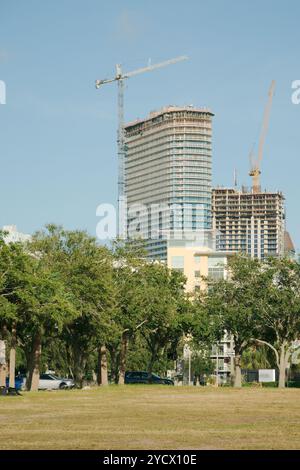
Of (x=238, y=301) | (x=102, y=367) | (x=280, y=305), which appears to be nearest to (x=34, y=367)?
(x=102, y=367)

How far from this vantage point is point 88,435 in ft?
90.6

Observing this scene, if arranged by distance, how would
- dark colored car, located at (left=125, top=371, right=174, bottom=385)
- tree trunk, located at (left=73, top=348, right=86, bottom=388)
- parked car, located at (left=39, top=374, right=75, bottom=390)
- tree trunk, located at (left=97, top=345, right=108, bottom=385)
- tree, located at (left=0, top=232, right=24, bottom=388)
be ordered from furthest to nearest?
dark colored car, located at (left=125, top=371, right=174, bottom=385) < parked car, located at (left=39, top=374, right=75, bottom=390) < tree trunk, located at (left=97, top=345, right=108, bottom=385) < tree trunk, located at (left=73, top=348, right=86, bottom=388) < tree, located at (left=0, top=232, right=24, bottom=388)

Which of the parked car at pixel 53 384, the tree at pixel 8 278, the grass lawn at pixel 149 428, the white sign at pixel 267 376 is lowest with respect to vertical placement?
the grass lawn at pixel 149 428

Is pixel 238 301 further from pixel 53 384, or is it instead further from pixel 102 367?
pixel 53 384

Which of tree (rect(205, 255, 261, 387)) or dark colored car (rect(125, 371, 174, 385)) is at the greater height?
tree (rect(205, 255, 261, 387))

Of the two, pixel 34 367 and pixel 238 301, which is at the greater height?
pixel 238 301

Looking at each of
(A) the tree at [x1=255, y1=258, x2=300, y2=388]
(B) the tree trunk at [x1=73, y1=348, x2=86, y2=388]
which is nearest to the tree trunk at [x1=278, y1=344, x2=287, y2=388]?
(A) the tree at [x1=255, y1=258, x2=300, y2=388]

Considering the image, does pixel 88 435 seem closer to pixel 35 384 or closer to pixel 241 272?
pixel 35 384

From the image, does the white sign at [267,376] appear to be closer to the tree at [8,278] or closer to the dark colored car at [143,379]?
the dark colored car at [143,379]

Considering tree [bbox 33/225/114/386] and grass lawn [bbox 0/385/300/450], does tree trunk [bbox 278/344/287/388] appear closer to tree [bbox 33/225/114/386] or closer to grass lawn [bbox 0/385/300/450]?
tree [bbox 33/225/114/386]

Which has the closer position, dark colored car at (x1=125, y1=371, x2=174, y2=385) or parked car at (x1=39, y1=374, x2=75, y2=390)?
parked car at (x1=39, y1=374, x2=75, y2=390)

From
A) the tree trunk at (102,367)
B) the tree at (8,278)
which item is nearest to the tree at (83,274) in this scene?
the tree trunk at (102,367)

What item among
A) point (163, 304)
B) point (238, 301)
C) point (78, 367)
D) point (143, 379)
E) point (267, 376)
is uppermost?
point (238, 301)
